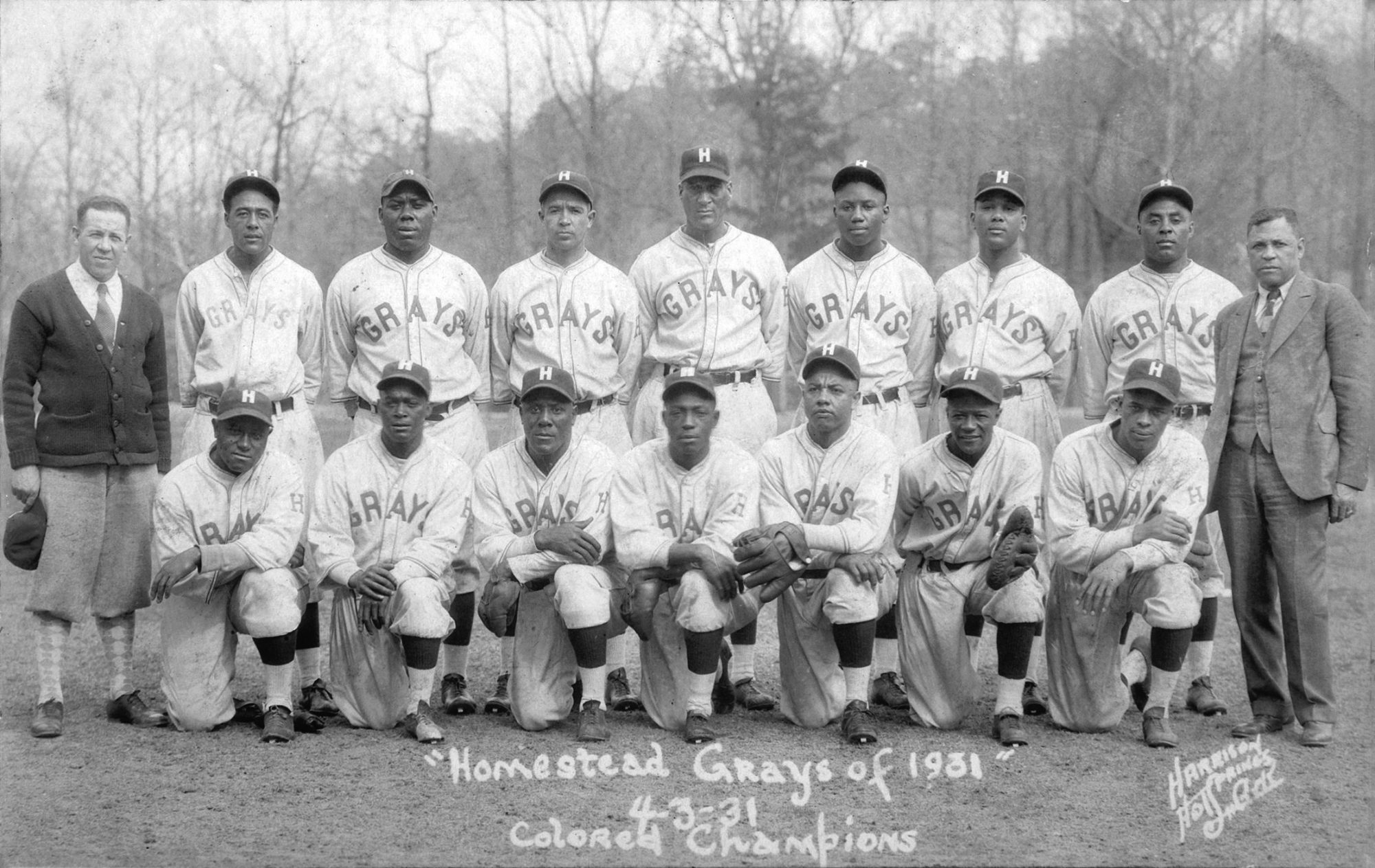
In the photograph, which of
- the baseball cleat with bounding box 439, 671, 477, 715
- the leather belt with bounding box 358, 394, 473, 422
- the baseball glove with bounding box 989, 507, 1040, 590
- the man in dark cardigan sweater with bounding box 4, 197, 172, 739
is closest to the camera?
the baseball glove with bounding box 989, 507, 1040, 590

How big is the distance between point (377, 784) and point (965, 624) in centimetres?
271

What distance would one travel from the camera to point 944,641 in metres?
5.33

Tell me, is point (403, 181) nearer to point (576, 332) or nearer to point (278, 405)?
point (576, 332)

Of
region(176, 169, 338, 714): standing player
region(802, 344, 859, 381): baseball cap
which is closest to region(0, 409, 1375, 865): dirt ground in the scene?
region(176, 169, 338, 714): standing player

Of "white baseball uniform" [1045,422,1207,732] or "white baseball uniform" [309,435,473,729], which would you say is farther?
"white baseball uniform" [309,435,473,729]

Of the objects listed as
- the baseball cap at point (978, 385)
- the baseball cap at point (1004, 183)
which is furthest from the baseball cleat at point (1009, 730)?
the baseball cap at point (1004, 183)

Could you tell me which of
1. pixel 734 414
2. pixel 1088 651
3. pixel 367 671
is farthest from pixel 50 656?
pixel 1088 651

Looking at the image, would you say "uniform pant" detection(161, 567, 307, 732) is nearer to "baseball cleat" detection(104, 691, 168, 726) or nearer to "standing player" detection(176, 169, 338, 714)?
"baseball cleat" detection(104, 691, 168, 726)

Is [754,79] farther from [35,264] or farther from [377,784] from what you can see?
[377,784]

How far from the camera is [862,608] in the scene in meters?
5.18

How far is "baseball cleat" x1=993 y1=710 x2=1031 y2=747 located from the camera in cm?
507

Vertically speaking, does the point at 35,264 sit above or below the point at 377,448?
above

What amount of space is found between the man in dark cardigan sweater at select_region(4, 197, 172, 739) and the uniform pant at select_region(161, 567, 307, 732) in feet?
0.82

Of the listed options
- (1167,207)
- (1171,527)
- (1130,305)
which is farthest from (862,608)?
(1167,207)
